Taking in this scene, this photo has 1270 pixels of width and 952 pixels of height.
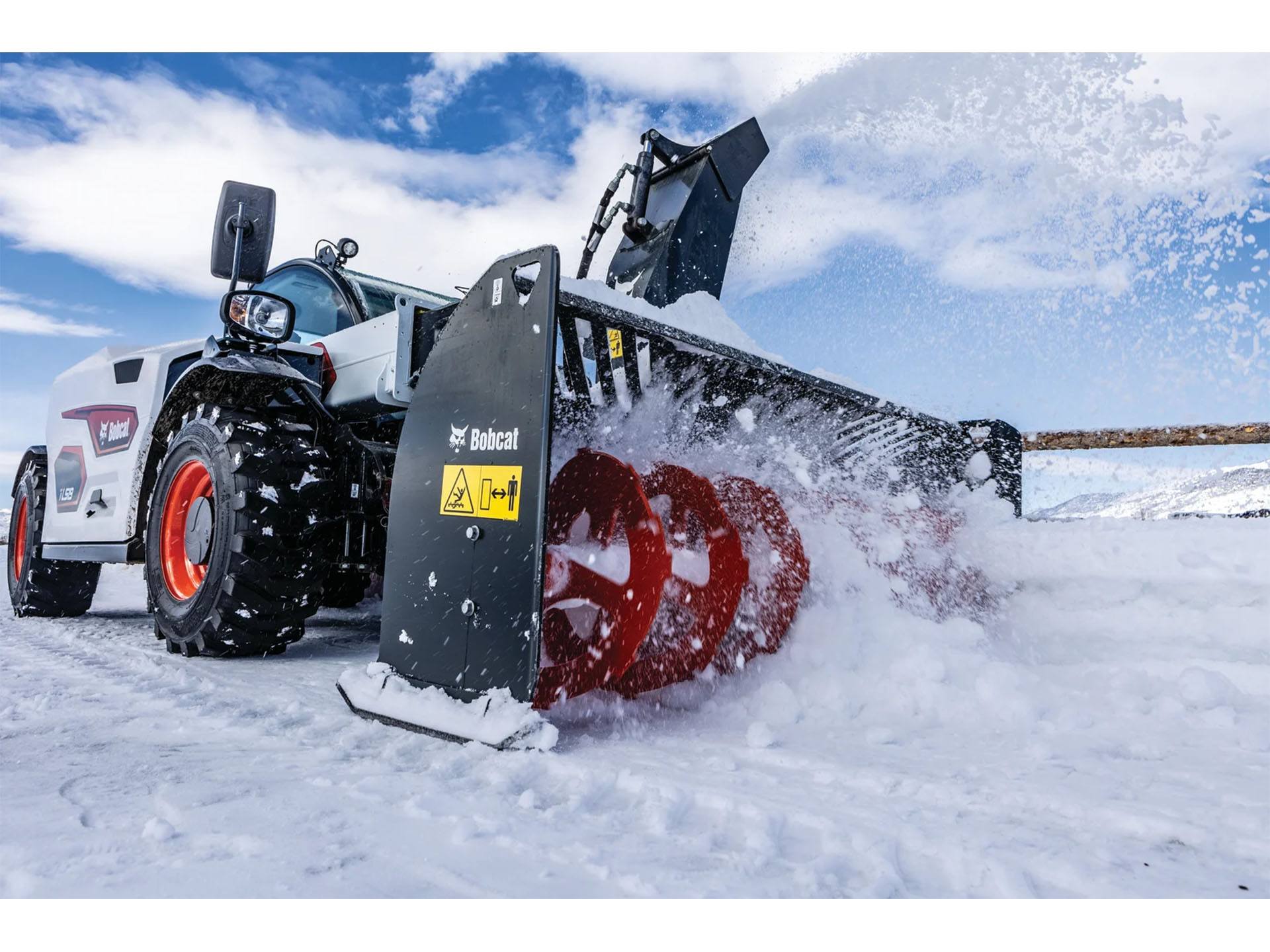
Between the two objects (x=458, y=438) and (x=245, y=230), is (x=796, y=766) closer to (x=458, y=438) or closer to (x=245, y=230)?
(x=458, y=438)

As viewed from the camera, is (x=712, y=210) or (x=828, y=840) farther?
(x=712, y=210)

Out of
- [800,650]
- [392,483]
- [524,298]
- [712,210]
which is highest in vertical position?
[712,210]

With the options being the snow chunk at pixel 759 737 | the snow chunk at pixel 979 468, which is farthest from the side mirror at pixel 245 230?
the snow chunk at pixel 979 468

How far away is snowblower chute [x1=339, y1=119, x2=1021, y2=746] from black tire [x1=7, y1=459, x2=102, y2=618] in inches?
146

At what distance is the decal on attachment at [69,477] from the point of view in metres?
4.54

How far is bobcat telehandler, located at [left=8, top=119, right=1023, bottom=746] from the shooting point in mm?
2104

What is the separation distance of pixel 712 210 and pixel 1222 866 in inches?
130

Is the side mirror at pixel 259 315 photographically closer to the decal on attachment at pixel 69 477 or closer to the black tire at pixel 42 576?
the decal on attachment at pixel 69 477

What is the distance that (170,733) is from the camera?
208 cm

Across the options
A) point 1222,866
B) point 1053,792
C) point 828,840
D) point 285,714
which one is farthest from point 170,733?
point 1222,866

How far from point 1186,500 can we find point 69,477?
5384mm

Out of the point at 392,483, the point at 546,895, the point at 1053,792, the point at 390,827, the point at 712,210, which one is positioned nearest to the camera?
the point at 546,895

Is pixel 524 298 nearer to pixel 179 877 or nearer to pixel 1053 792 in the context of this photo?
pixel 179 877

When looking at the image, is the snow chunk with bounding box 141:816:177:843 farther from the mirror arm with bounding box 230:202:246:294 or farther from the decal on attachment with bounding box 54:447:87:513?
the decal on attachment with bounding box 54:447:87:513
